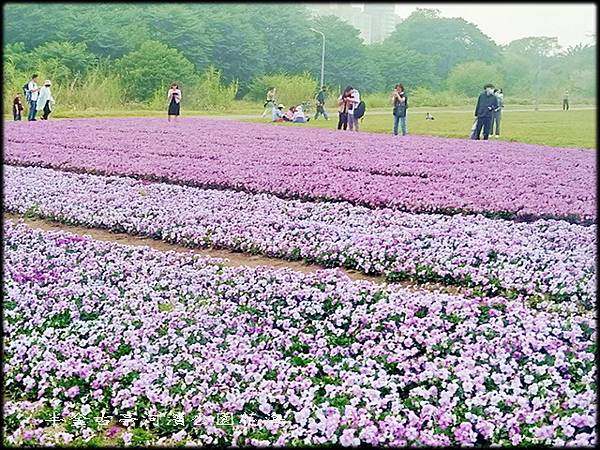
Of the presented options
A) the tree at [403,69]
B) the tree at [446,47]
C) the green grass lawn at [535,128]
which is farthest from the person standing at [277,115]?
the tree at [403,69]

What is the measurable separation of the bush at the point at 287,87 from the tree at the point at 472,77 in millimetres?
5487

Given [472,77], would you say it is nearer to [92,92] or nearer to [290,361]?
[92,92]

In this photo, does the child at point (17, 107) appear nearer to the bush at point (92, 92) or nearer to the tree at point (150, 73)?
the bush at point (92, 92)

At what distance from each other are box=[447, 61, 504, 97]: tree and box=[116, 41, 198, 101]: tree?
10.8 m

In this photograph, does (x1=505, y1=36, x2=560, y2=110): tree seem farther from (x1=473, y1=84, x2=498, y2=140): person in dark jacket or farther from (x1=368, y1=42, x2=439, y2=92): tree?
(x1=368, y1=42, x2=439, y2=92): tree

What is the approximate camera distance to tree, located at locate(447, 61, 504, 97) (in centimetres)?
2945

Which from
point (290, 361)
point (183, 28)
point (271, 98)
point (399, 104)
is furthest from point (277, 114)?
point (290, 361)

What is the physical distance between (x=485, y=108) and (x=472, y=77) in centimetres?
1738

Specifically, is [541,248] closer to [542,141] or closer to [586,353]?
[586,353]

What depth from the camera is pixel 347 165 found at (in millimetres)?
10938

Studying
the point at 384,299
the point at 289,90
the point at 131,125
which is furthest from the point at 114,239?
the point at 289,90

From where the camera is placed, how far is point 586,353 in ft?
12.1

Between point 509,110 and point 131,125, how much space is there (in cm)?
1885

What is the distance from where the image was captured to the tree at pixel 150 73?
1927 cm
